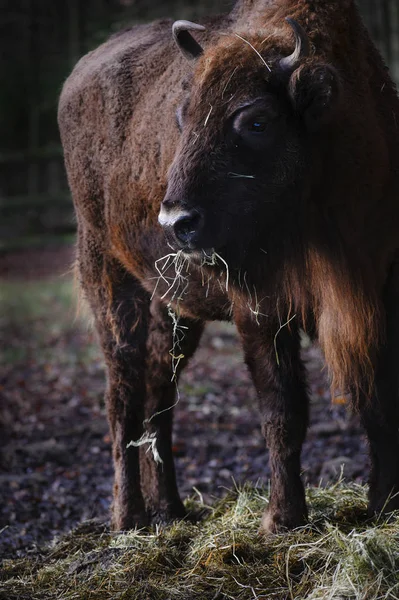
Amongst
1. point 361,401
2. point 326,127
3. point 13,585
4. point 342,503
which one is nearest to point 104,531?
point 13,585

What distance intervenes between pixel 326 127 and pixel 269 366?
52.6 inches

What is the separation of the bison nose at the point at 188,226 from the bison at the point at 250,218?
1 cm

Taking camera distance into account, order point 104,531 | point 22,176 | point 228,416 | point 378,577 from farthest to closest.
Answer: point 22,176 → point 228,416 → point 104,531 → point 378,577

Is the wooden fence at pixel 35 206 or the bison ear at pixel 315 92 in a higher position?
the bison ear at pixel 315 92

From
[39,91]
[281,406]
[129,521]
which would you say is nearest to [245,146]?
[281,406]

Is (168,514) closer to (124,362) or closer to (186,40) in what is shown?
(124,362)

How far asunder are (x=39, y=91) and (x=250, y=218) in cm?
1945

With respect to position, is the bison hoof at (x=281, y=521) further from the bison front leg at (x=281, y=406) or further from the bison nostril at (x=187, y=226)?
the bison nostril at (x=187, y=226)

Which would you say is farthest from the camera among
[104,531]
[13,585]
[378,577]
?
[104,531]

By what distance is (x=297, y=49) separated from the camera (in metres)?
4.05

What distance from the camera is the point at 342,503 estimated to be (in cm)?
504

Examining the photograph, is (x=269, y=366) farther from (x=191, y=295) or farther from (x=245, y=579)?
(x=245, y=579)

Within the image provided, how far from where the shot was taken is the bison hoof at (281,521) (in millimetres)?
4656

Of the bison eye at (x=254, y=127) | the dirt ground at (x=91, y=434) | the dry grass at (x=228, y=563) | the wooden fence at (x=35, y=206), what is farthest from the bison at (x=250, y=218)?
the wooden fence at (x=35, y=206)
